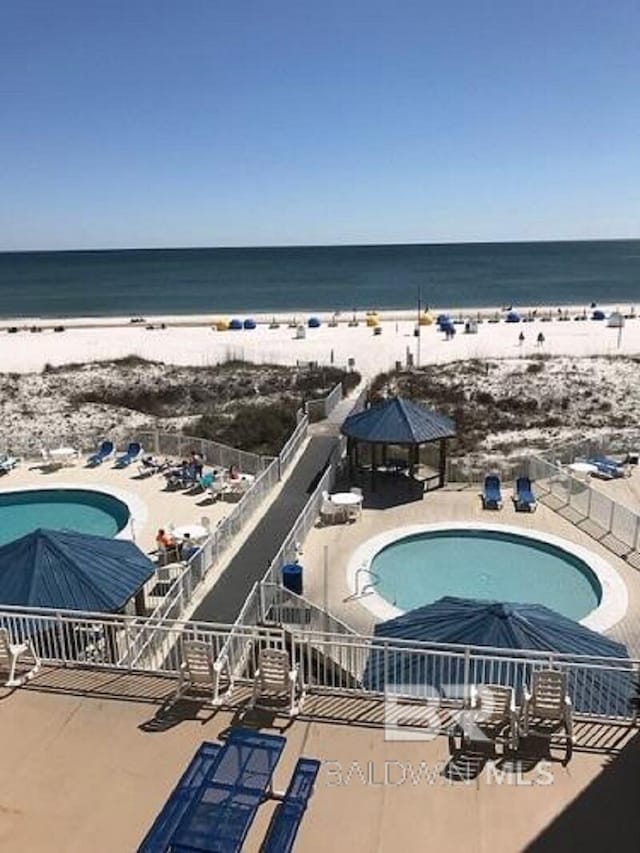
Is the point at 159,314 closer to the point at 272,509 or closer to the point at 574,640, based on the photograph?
the point at 272,509

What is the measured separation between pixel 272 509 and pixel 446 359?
30.0 m

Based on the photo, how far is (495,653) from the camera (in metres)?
9.74

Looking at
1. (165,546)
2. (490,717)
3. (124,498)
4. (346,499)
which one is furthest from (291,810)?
(124,498)

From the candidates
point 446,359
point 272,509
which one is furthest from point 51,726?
point 446,359

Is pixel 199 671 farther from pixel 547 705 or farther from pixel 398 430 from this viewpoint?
pixel 398 430

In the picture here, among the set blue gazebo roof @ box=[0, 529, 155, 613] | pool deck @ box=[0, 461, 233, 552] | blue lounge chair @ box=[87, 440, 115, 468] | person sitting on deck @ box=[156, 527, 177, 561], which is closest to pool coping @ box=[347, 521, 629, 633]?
person sitting on deck @ box=[156, 527, 177, 561]

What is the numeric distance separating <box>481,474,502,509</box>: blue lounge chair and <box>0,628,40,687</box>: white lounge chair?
44.6 ft

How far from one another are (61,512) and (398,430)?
10.5m

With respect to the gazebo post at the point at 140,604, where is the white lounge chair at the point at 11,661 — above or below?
above

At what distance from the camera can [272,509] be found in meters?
19.9

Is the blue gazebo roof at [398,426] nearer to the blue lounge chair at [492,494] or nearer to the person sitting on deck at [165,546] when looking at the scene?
the blue lounge chair at [492,494]

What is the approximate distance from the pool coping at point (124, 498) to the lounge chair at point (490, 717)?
12.2 metres

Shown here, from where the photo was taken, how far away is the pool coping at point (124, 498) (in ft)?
63.9

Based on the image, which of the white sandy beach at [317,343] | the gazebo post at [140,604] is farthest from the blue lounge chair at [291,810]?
the white sandy beach at [317,343]
